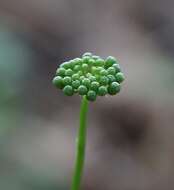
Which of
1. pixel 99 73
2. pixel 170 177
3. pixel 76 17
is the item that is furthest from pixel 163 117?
pixel 99 73

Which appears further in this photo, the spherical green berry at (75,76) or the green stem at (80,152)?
the spherical green berry at (75,76)

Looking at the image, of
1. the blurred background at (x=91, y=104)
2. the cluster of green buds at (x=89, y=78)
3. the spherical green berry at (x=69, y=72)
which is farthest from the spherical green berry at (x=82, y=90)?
the blurred background at (x=91, y=104)

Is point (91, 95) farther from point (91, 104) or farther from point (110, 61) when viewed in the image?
point (91, 104)

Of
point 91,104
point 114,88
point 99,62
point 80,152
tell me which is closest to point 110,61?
point 99,62

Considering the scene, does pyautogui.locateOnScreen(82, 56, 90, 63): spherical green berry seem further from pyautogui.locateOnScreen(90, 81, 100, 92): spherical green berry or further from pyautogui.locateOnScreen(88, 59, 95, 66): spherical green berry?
pyautogui.locateOnScreen(90, 81, 100, 92): spherical green berry

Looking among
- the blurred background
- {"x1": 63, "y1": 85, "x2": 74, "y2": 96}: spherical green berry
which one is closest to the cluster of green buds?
{"x1": 63, "y1": 85, "x2": 74, "y2": 96}: spherical green berry

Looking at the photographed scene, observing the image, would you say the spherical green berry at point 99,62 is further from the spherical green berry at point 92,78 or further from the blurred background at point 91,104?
the blurred background at point 91,104

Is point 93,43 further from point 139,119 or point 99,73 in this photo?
point 99,73
